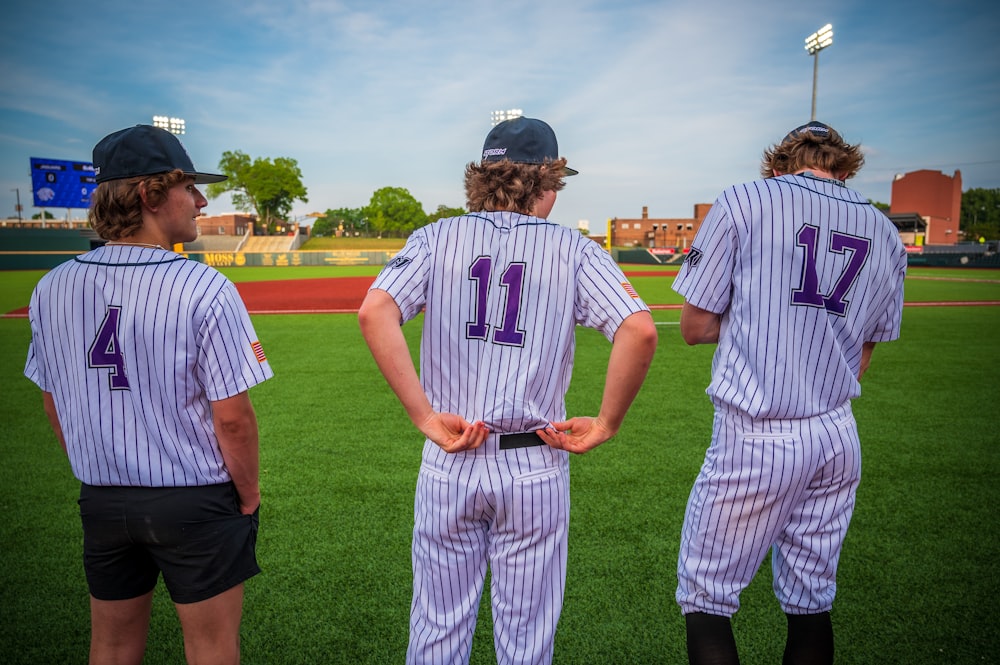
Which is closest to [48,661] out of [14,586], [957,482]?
[14,586]

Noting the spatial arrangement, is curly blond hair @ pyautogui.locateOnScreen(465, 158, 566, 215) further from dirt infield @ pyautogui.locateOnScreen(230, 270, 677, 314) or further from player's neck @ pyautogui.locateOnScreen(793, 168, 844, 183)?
dirt infield @ pyautogui.locateOnScreen(230, 270, 677, 314)

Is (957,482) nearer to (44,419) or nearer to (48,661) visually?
(48,661)

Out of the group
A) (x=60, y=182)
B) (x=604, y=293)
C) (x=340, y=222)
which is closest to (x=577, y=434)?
(x=604, y=293)

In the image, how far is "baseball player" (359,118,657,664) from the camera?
1.69 meters

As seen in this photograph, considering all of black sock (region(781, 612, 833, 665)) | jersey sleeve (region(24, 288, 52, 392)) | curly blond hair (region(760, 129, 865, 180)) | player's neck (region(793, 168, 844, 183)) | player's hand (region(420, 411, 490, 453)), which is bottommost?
black sock (region(781, 612, 833, 665))

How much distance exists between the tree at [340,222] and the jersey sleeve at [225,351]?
3712 inches

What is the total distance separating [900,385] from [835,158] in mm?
6531

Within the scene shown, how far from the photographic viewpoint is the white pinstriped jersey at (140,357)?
161cm

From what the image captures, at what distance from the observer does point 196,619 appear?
67.6 inches

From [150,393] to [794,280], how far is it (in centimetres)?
192

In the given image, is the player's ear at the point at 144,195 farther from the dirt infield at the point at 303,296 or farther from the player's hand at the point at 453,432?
the dirt infield at the point at 303,296

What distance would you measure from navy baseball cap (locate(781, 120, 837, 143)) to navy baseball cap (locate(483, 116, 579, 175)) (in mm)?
916

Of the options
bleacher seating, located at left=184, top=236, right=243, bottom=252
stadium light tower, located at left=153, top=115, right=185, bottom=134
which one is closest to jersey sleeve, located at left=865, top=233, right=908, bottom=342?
stadium light tower, located at left=153, top=115, right=185, bottom=134

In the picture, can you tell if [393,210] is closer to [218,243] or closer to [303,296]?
[218,243]
